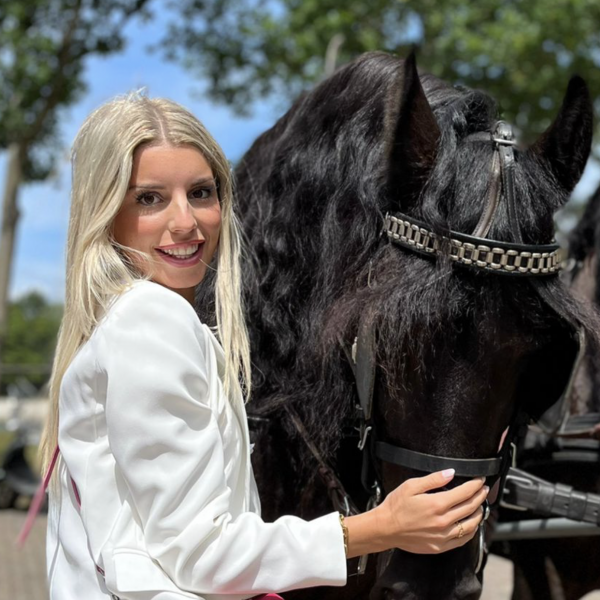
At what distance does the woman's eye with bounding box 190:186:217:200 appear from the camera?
4.72 ft

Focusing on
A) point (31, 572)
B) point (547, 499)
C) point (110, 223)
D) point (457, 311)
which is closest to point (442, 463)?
point (457, 311)

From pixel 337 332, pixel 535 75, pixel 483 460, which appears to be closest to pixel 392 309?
pixel 337 332

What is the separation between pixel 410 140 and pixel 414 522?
0.70 meters

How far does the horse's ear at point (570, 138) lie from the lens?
1590 mm

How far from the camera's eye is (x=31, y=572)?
6.43 metres

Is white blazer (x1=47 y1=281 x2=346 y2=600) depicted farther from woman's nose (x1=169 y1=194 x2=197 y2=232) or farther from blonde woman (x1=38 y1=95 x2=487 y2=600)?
woman's nose (x1=169 y1=194 x2=197 y2=232)

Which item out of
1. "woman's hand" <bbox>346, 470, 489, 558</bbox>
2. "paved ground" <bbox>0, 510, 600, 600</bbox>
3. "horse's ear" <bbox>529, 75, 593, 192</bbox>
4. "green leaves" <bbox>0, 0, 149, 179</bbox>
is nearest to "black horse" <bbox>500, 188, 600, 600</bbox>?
"horse's ear" <bbox>529, 75, 593, 192</bbox>

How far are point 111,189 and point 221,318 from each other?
0.33 metres

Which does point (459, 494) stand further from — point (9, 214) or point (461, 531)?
point (9, 214)

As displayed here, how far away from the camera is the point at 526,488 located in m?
2.19

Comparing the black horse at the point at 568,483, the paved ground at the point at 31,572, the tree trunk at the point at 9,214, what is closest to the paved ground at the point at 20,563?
the paved ground at the point at 31,572

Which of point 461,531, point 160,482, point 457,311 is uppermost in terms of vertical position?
point 457,311

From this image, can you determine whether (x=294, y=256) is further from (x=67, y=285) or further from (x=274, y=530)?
(x=274, y=530)

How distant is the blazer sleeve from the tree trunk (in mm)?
10177
